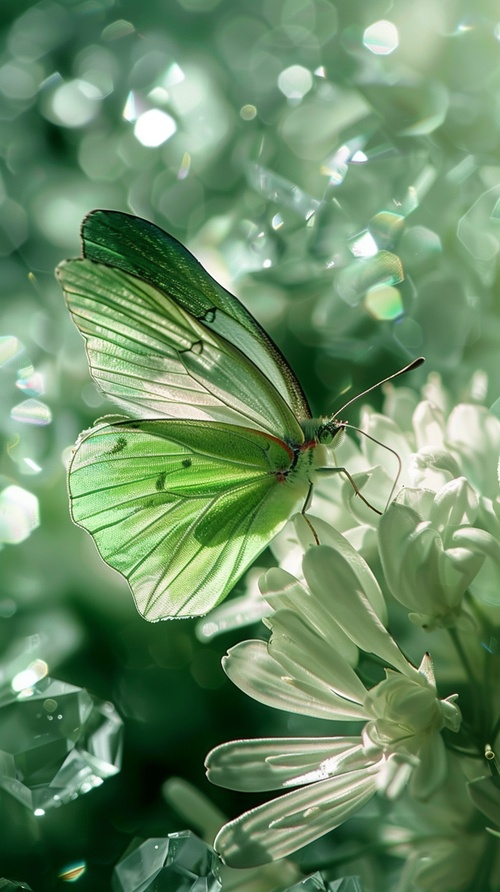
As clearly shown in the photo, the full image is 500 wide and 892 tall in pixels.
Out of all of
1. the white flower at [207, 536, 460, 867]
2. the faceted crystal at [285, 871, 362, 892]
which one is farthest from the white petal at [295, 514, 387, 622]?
the faceted crystal at [285, 871, 362, 892]

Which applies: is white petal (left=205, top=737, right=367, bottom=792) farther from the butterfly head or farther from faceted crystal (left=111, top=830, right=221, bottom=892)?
the butterfly head

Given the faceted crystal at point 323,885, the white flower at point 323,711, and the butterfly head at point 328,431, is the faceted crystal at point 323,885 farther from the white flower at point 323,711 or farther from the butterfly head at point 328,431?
the butterfly head at point 328,431

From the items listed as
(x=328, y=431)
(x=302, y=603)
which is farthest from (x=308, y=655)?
(x=328, y=431)

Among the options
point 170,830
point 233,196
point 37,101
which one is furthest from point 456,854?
point 37,101

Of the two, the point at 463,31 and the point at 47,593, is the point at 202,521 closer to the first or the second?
the point at 47,593

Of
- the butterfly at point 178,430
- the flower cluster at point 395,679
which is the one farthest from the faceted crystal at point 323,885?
the butterfly at point 178,430

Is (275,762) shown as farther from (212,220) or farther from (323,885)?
(212,220)
